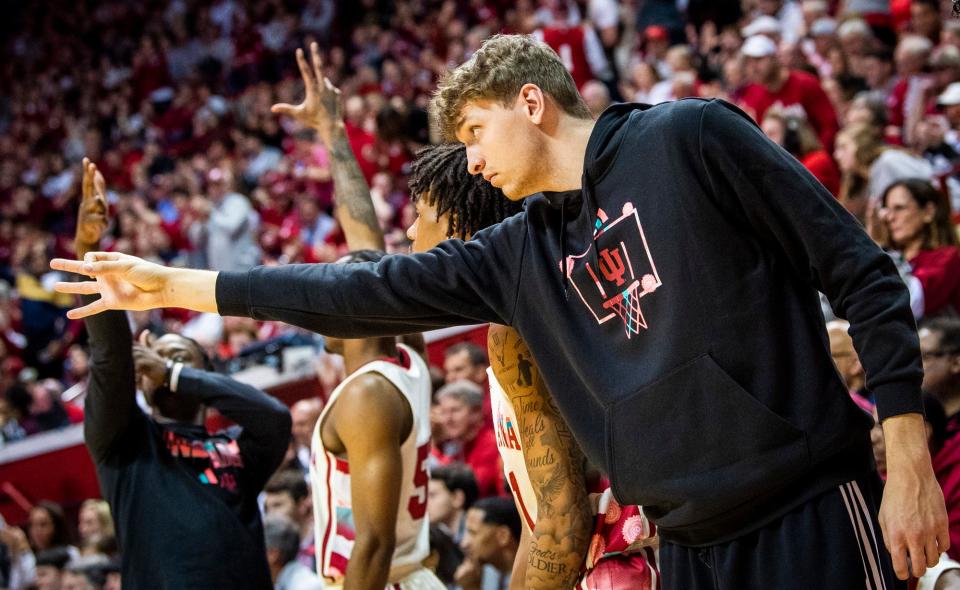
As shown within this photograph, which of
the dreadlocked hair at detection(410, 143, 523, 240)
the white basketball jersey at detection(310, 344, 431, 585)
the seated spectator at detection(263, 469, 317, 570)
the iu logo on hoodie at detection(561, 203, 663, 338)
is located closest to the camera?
the iu logo on hoodie at detection(561, 203, 663, 338)

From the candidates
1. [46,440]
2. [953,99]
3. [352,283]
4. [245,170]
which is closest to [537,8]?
[245,170]

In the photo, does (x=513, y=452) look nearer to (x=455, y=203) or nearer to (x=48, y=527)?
(x=455, y=203)

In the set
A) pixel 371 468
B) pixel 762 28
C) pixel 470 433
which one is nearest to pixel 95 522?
pixel 470 433

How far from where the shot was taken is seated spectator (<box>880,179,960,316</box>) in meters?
5.52

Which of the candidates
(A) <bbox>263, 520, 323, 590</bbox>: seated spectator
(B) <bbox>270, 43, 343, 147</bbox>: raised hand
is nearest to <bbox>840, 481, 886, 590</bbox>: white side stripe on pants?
(B) <bbox>270, 43, 343, 147</bbox>: raised hand

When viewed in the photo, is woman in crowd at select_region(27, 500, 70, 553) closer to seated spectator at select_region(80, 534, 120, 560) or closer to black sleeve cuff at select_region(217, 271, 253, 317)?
seated spectator at select_region(80, 534, 120, 560)

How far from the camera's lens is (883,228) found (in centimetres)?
581

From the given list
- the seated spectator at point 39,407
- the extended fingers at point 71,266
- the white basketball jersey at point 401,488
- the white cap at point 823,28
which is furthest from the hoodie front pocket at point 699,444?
the white cap at point 823,28

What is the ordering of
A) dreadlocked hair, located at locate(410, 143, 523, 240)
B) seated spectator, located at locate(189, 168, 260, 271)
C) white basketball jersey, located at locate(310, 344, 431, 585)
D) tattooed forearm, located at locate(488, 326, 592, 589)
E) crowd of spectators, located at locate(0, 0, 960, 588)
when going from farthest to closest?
1. seated spectator, located at locate(189, 168, 260, 271)
2. crowd of spectators, located at locate(0, 0, 960, 588)
3. white basketball jersey, located at locate(310, 344, 431, 585)
4. dreadlocked hair, located at locate(410, 143, 523, 240)
5. tattooed forearm, located at locate(488, 326, 592, 589)

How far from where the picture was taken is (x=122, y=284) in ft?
7.46

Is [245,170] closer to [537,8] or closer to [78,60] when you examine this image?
[537,8]

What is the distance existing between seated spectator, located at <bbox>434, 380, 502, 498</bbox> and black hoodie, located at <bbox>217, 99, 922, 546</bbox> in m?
3.83

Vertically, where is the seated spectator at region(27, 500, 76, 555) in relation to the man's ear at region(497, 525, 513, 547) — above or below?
below

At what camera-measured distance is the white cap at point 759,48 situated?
8.57 meters
